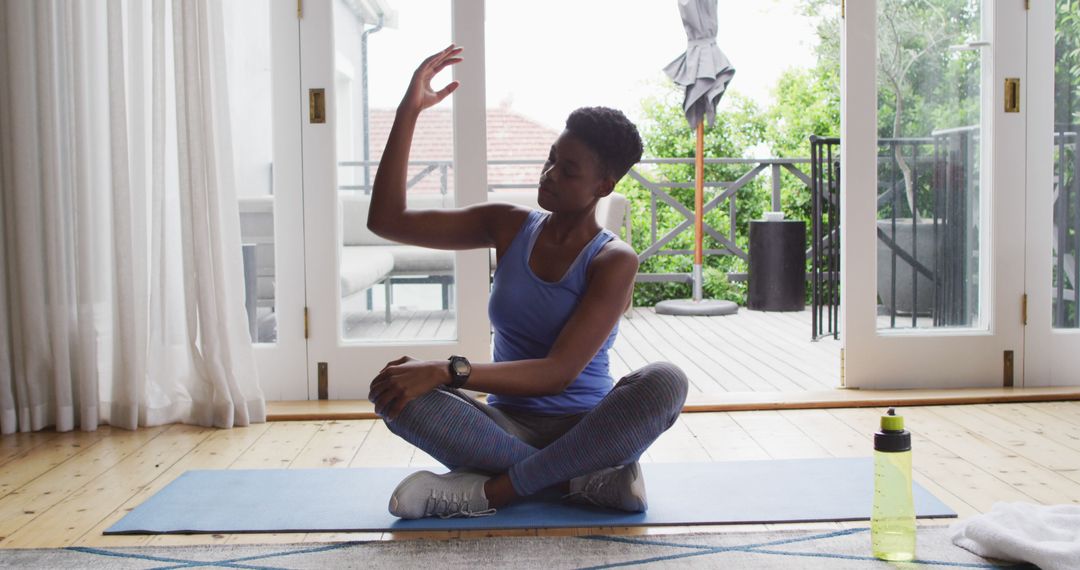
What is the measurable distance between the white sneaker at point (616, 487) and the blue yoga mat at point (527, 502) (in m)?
0.02

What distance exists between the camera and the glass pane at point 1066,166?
143 inches

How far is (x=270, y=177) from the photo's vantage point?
3.55m

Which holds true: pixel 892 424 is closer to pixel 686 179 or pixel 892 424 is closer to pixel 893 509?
pixel 893 509

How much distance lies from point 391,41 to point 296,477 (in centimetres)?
160

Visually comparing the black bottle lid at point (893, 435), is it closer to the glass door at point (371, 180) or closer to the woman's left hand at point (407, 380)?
the woman's left hand at point (407, 380)

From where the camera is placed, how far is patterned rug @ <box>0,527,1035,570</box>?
75.4 inches

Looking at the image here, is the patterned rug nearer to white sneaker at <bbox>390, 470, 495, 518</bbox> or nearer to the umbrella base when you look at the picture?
white sneaker at <bbox>390, 470, 495, 518</bbox>

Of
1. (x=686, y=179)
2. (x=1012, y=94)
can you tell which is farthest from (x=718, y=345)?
(x=686, y=179)

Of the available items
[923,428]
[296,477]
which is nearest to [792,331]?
[923,428]

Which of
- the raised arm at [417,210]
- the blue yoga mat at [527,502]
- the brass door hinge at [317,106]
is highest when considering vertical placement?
the brass door hinge at [317,106]

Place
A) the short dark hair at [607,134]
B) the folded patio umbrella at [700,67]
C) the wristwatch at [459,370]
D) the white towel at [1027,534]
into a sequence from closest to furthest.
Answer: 1. the white towel at [1027,534]
2. the wristwatch at [459,370]
3. the short dark hair at [607,134]
4. the folded patio umbrella at [700,67]

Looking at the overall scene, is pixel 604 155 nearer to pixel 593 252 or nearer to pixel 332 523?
pixel 593 252

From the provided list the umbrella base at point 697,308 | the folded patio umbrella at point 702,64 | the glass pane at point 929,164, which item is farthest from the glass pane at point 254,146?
the umbrella base at point 697,308

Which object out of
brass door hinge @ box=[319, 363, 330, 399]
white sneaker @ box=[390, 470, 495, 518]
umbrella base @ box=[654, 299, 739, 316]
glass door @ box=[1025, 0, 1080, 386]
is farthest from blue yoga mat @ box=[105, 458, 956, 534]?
umbrella base @ box=[654, 299, 739, 316]
